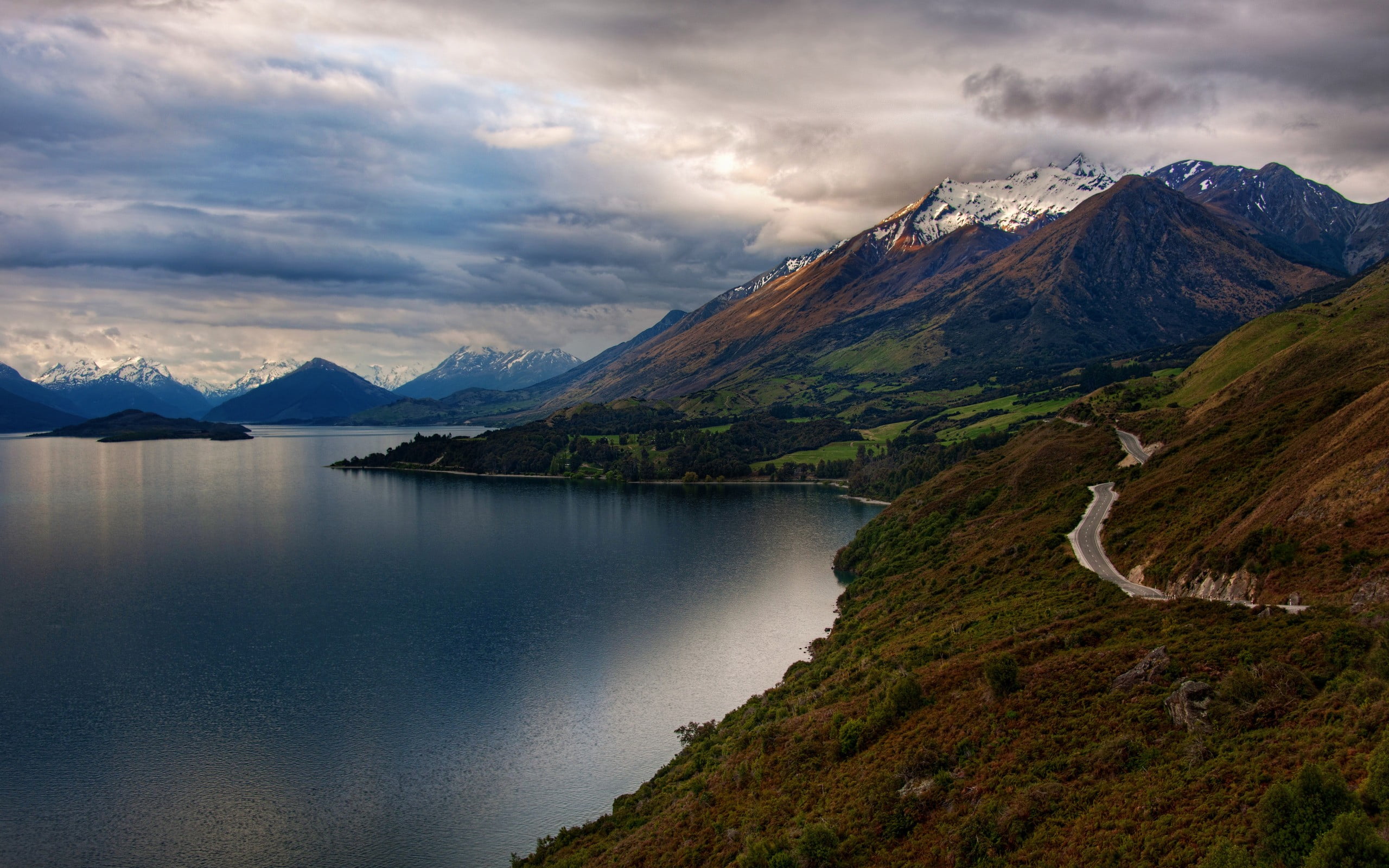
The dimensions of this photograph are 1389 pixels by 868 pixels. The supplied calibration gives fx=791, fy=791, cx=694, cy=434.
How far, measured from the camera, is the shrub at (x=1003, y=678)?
37219mm

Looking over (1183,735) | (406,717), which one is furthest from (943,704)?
(406,717)

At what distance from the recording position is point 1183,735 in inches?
1146

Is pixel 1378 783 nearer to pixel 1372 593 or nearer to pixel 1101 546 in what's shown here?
pixel 1372 593

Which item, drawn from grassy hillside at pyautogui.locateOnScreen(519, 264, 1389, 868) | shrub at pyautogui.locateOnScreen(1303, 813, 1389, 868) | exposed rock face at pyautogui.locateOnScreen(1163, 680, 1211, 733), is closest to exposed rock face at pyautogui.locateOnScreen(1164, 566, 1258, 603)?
grassy hillside at pyautogui.locateOnScreen(519, 264, 1389, 868)

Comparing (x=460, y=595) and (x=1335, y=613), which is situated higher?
(x=1335, y=613)

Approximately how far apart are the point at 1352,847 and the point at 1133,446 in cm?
8722

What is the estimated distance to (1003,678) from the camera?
37188 mm

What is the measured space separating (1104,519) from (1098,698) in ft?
132

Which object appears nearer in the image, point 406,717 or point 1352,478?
point 1352,478

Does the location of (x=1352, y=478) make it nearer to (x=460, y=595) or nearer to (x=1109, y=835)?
(x=1109, y=835)

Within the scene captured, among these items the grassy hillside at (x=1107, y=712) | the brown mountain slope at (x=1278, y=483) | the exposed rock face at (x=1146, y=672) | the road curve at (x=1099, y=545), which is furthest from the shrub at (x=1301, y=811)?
the road curve at (x=1099, y=545)

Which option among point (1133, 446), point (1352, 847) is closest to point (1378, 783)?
point (1352, 847)

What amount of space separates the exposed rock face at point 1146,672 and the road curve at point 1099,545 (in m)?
12.1

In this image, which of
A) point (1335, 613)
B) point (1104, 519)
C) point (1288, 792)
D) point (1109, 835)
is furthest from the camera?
point (1104, 519)
